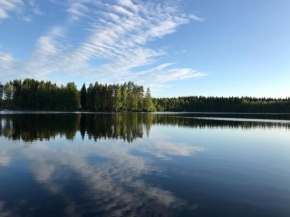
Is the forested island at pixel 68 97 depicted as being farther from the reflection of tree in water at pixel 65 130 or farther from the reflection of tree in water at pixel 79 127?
the reflection of tree in water at pixel 65 130

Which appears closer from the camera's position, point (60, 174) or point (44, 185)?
point (44, 185)

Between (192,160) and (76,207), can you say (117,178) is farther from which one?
(192,160)

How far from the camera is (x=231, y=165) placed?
18.4m

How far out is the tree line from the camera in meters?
157

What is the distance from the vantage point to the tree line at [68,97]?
157250 mm

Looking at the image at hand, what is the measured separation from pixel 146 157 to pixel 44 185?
9673 millimetres

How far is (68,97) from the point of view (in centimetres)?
15500

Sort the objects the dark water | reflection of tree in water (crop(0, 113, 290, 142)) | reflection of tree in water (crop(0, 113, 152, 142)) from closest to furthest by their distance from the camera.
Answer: the dark water < reflection of tree in water (crop(0, 113, 152, 142)) < reflection of tree in water (crop(0, 113, 290, 142))

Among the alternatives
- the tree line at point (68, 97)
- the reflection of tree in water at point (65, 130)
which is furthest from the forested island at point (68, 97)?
the reflection of tree in water at point (65, 130)

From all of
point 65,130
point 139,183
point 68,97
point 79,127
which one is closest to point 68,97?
point 68,97

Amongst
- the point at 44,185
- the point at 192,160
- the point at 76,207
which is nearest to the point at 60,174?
the point at 44,185

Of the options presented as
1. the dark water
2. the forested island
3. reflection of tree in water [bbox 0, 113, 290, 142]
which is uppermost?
the forested island

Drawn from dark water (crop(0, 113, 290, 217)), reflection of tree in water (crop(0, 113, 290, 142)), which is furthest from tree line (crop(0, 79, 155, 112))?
dark water (crop(0, 113, 290, 217))

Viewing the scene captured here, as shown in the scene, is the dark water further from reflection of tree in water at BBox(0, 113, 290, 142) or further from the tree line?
the tree line
